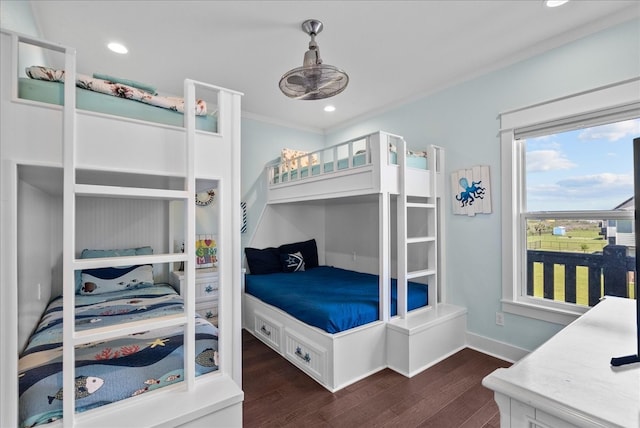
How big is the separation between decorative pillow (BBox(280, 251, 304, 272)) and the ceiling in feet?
6.81

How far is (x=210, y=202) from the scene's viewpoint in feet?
11.9

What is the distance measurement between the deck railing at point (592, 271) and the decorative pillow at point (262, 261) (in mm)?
2711

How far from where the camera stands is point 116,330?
109 cm

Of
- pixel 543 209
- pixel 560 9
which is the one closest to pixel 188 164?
pixel 560 9

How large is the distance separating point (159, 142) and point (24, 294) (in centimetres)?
147

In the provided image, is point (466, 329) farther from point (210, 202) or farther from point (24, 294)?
point (24, 294)

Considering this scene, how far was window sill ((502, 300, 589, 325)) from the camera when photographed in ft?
7.47

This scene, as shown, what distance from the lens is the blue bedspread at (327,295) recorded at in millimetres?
2293

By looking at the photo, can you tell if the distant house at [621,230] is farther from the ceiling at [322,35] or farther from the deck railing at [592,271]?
the ceiling at [322,35]

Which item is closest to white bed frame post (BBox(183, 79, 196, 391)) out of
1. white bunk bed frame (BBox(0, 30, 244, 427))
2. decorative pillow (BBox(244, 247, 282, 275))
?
white bunk bed frame (BBox(0, 30, 244, 427))

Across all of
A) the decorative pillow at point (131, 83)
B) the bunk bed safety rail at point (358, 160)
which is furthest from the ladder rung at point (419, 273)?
the decorative pillow at point (131, 83)

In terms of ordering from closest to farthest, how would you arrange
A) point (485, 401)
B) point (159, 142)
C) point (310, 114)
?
point (159, 142), point (485, 401), point (310, 114)

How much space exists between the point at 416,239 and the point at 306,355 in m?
1.36

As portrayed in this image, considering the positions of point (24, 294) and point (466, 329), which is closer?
point (24, 294)
